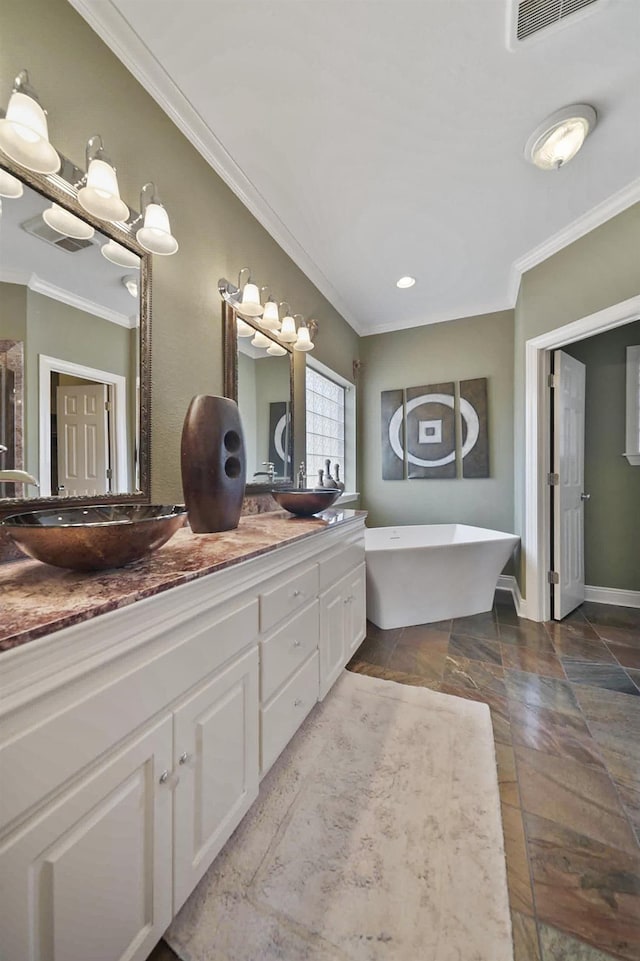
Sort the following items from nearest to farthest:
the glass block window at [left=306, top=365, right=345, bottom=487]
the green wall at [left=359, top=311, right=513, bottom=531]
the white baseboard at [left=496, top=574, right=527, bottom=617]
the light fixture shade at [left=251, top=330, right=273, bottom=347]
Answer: the light fixture shade at [left=251, top=330, right=273, bottom=347] < the white baseboard at [left=496, top=574, right=527, bottom=617] < the glass block window at [left=306, top=365, right=345, bottom=487] < the green wall at [left=359, top=311, right=513, bottom=531]

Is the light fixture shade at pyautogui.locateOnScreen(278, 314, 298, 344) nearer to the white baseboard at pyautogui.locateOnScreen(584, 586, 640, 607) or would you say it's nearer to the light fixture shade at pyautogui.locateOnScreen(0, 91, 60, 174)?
the light fixture shade at pyautogui.locateOnScreen(0, 91, 60, 174)

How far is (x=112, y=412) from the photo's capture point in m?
1.28

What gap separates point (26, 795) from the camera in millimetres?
522

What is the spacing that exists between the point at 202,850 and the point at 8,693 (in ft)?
2.40

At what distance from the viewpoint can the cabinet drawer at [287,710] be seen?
114 centimetres

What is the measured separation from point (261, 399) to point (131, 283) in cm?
92

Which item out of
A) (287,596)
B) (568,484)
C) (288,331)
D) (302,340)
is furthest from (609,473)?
(287,596)

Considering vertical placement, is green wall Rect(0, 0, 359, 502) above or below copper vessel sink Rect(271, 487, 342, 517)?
above

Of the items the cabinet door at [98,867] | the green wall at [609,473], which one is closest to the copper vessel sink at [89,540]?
the cabinet door at [98,867]

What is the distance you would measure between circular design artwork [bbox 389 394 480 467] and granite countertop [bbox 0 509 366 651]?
2.62 m

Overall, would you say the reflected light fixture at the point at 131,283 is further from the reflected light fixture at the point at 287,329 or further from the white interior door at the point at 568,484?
the white interior door at the point at 568,484

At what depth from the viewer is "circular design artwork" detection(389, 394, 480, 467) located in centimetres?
342

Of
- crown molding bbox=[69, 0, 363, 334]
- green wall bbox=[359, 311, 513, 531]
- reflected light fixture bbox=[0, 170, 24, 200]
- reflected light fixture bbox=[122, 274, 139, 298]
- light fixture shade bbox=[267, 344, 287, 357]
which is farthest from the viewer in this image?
green wall bbox=[359, 311, 513, 531]

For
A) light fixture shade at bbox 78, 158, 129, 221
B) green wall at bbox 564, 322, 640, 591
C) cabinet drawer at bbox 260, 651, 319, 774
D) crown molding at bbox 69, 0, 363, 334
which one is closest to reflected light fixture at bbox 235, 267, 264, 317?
crown molding at bbox 69, 0, 363, 334
